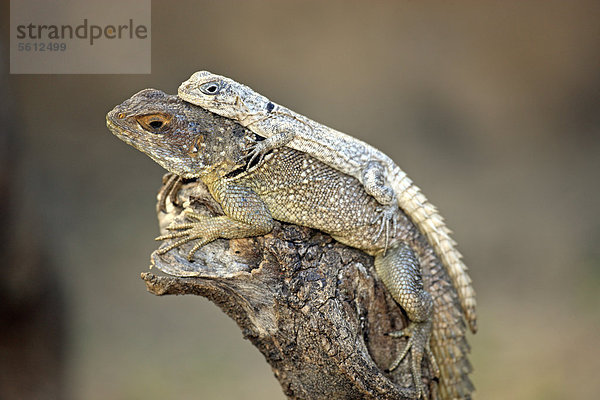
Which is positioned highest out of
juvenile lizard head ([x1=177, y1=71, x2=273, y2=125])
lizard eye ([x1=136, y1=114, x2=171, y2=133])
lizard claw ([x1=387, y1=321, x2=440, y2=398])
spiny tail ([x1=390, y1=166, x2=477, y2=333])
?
juvenile lizard head ([x1=177, y1=71, x2=273, y2=125])

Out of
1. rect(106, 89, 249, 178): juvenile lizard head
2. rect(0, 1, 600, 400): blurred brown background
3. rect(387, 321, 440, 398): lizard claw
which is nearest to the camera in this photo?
rect(106, 89, 249, 178): juvenile lizard head

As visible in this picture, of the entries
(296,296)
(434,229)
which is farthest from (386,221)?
(296,296)

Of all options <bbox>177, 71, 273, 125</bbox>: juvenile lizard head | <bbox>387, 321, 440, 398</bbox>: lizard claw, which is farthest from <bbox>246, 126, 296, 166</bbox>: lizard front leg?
<bbox>387, 321, 440, 398</bbox>: lizard claw

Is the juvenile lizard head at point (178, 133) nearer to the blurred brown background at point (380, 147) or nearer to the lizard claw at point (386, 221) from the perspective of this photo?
the lizard claw at point (386, 221)

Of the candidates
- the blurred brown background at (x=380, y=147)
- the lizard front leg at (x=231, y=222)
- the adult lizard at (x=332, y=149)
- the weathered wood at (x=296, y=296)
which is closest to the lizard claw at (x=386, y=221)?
the adult lizard at (x=332, y=149)

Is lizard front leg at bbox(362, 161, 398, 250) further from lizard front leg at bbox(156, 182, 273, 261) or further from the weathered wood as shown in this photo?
lizard front leg at bbox(156, 182, 273, 261)

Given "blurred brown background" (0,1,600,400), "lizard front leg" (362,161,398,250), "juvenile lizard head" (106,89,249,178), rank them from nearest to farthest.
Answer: "juvenile lizard head" (106,89,249,178) < "lizard front leg" (362,161,398,250) < "blurred brown background" (0,1,600,400)

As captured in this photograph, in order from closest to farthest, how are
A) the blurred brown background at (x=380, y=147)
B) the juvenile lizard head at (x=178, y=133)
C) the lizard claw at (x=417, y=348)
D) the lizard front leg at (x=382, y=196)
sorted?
1. the juvenile lizard head at (x=178, y=133)
2. the lizard front leg at (x=382, y=196)
3. the lizard claw at (x=417, y=348)
4. the blurred brown background at (x=380, y=147)
